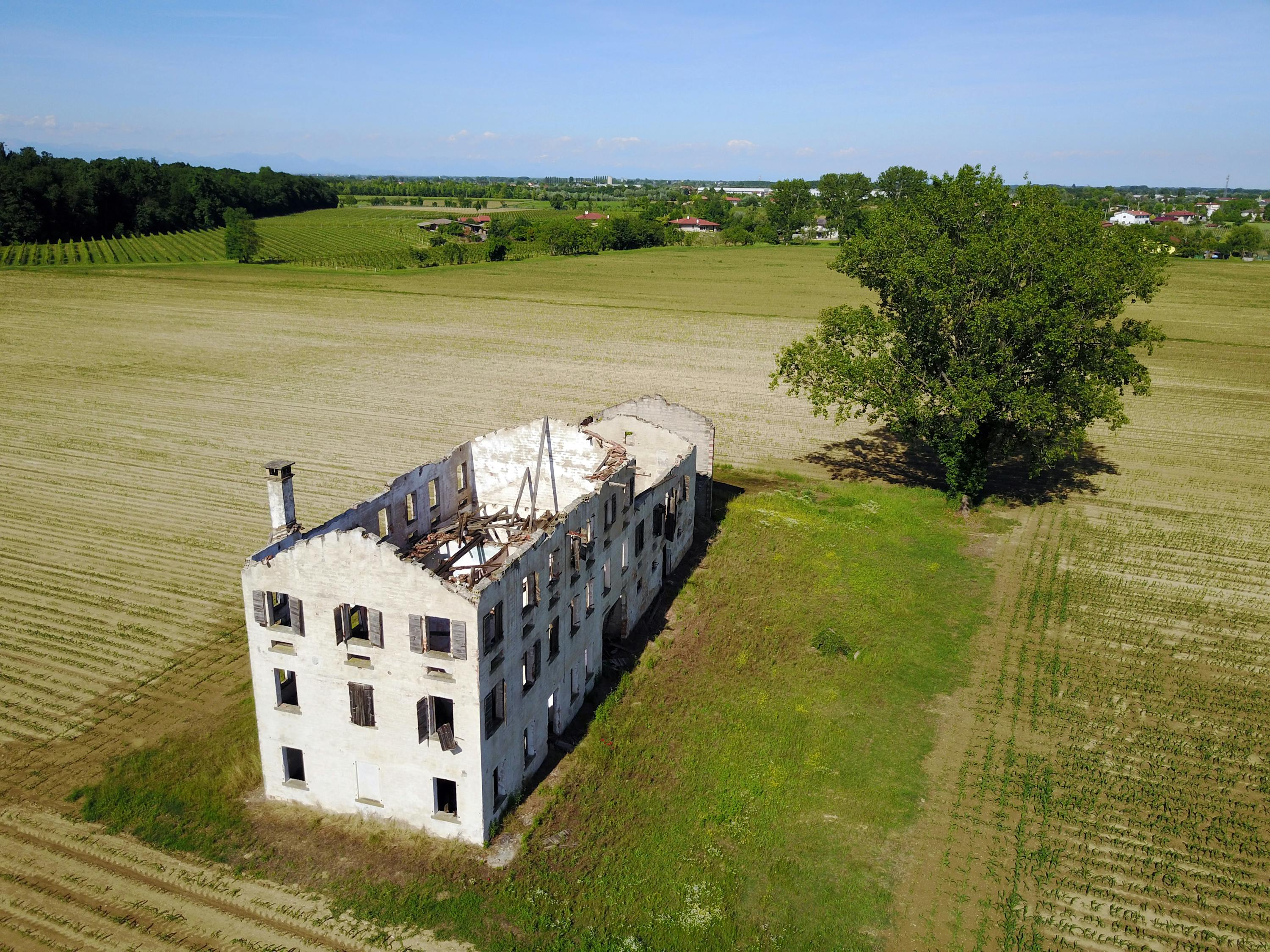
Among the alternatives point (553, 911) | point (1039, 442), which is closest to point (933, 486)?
point (1039, 442)

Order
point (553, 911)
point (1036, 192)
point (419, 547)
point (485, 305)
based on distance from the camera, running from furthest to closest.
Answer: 1. point (485, 305)
2. point (1036, 192)
3. point (419, 547)
4. point (553, 911)

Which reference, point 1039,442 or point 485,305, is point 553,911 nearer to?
point 1039,442

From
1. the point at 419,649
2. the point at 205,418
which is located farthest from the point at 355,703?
the point at 205,418

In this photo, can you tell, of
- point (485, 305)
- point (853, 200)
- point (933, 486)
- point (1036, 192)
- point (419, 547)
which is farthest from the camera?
point (853, 200)

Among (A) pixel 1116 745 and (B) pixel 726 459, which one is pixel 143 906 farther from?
(B) pixel 726 459

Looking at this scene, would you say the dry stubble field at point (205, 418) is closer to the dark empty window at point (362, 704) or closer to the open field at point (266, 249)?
the dark empty window at point (362, 704)

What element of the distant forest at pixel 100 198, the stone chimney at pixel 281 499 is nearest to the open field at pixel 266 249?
the distant forest at pixel 100 198
